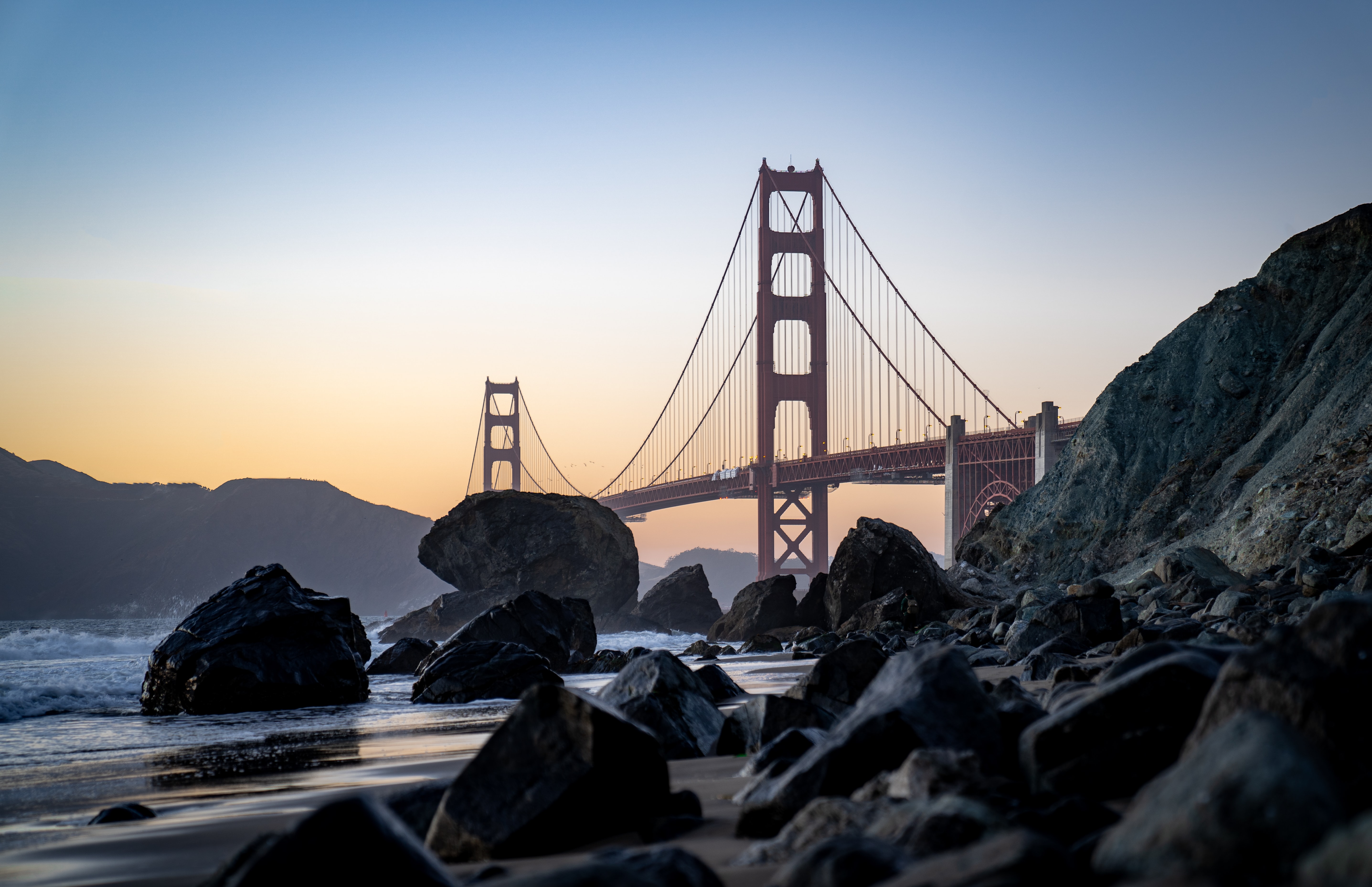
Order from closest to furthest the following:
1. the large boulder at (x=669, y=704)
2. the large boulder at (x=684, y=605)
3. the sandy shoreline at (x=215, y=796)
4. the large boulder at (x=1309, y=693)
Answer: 1. the large boulder at (x=1309, y=693)
2. the sandy shoreline at (x=215, y=796)
3. the large boulder at (x=669, y=704)
4. the large boulder at (x=684, y=605)

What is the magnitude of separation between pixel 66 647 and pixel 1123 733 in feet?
77.2

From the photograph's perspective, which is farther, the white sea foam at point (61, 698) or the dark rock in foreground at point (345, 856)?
the white sea foam at point (61, 698)

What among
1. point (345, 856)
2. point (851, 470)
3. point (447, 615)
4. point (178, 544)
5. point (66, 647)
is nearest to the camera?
point (345, 856)

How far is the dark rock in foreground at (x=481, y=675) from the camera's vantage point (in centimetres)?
852

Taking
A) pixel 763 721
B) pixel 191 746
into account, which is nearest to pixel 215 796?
pixel 763 721

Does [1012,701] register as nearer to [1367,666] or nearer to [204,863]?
[1367,666]

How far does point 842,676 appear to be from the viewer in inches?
189

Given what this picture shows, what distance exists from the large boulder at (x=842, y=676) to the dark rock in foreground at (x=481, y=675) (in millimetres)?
4084

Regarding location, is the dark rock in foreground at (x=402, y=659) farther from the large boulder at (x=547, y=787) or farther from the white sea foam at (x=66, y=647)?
the large boulder at (x=547, y=787)

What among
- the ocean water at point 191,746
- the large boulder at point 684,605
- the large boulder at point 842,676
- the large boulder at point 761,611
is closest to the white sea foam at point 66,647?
the ocean water at point 191,746

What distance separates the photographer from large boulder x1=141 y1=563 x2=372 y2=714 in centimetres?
846

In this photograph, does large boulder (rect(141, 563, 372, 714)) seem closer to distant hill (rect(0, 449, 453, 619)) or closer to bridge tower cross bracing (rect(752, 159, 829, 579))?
bridge tower cross bracing (rect(752, 159, 829, 579))

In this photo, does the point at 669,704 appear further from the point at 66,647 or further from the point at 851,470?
the point at 851,470

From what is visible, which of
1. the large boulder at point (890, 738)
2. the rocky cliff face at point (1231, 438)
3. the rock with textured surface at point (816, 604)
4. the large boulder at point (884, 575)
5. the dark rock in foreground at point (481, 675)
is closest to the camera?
the large boulder at point (890, 738)
